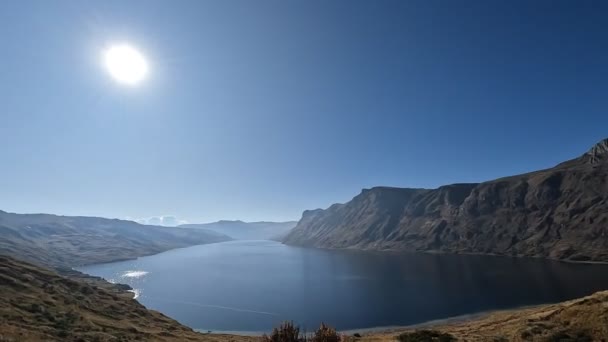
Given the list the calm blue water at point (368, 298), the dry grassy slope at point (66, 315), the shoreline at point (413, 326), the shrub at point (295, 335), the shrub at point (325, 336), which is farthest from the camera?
the calm blue water at point (368, 298)

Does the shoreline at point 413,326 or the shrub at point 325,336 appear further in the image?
the shoreline at point 413,326

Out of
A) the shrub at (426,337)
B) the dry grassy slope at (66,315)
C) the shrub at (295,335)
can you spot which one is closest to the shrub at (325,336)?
the shrub at (295,335)

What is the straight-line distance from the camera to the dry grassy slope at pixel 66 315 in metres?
43.0

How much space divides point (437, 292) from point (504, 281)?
1589 inches

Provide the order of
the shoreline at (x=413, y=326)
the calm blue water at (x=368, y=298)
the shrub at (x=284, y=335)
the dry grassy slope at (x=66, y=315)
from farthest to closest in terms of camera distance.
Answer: the calm blue water at (x=368, y=298), the shoreline at (x=413, y=326), the dry grassy slope at (x=66, y=315), the shrub at (x=284, y=335)

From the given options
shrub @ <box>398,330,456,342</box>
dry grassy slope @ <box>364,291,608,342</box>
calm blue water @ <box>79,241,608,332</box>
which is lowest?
calm blue water @ <box>79,241,608,332</box>

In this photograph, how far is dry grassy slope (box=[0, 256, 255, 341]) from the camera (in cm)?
4300

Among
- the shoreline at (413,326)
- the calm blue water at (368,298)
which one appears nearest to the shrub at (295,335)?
the shoreline at (413,326)

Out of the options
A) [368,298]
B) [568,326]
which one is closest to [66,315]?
[568,326]

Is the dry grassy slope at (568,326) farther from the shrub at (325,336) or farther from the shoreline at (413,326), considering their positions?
the shoreline at (413,326)

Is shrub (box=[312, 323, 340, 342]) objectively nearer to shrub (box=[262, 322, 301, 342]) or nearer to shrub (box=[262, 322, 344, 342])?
shrub (box=[262, 322, 344, 342])

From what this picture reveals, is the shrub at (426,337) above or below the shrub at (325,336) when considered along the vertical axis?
below

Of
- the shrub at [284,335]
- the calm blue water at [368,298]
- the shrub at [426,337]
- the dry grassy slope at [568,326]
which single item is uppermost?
the shrub at [284,335]

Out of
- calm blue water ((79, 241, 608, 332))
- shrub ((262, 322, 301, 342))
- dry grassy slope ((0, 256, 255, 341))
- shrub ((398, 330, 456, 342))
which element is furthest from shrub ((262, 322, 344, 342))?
calm blue water ((79, 241, 608, 332))
